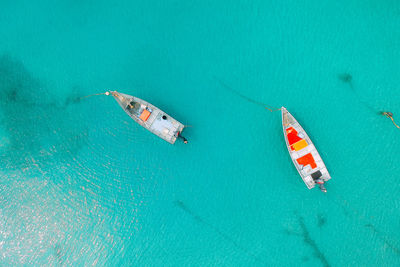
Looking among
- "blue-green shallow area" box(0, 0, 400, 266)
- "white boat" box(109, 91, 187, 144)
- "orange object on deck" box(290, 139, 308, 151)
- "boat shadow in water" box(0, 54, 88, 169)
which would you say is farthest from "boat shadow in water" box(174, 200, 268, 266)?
"boat shadow in water" box(0, 54, 88, 169)

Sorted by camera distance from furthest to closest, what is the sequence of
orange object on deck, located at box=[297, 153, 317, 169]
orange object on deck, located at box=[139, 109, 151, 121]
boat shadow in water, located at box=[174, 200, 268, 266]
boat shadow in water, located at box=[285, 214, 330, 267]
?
boat shadow in water, located at box=[174, 200, 268, 266] → boat shadow in water, located at box=[285, 214, 330, 267] → orange object on deck, located at box=[297, 153, 317, 169] → orange object on deck, located at box=[139, 109, 151, 121]

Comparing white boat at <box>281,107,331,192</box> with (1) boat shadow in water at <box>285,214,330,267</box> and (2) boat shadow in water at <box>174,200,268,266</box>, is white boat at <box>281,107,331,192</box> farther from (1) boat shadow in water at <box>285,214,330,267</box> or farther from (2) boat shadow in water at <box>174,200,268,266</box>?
(2) boat shadow in water at <box>174,200,268,266</box>

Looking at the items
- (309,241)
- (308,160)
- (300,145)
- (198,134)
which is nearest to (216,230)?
(309,241)

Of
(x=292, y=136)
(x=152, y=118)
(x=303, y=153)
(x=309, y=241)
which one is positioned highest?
(x=292, y=136)

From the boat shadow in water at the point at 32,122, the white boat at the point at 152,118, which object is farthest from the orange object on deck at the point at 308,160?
the boat shadow in water at the point at 32,122

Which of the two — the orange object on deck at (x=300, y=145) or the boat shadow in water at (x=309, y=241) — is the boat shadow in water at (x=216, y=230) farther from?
the orange object on deck at (x=300, y=145)

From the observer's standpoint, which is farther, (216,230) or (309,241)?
(216,230)

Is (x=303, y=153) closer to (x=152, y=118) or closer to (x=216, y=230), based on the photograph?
(x=216, y=230)
